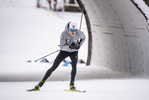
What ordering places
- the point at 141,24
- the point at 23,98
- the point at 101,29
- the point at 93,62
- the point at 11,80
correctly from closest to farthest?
the point at 23,98 < the point at 141,24 < the point at 11,80 < the point at 101,29 < the point at 93,62

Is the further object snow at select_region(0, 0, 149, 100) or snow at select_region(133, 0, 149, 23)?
snow at select_region(133, 0, 149, 23)

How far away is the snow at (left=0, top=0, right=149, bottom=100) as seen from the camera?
25.3 ft

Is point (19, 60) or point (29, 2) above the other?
point (29, 2)

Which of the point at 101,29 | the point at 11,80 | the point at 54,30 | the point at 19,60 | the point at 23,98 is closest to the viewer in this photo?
the point at 23,98

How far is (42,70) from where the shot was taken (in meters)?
13.0

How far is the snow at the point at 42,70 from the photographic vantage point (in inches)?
303

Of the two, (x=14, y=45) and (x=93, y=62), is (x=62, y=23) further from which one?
(x=93, y=62)

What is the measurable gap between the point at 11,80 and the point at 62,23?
50.0 feet

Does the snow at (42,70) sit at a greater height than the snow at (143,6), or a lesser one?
lesser

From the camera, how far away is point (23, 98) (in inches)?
278

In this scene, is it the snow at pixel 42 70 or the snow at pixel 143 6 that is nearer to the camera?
the snow at pixel 42 70

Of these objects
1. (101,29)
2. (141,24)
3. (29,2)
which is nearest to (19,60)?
(101,29)

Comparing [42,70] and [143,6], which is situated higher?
[143,6]

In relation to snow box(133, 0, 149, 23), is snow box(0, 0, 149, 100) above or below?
below
